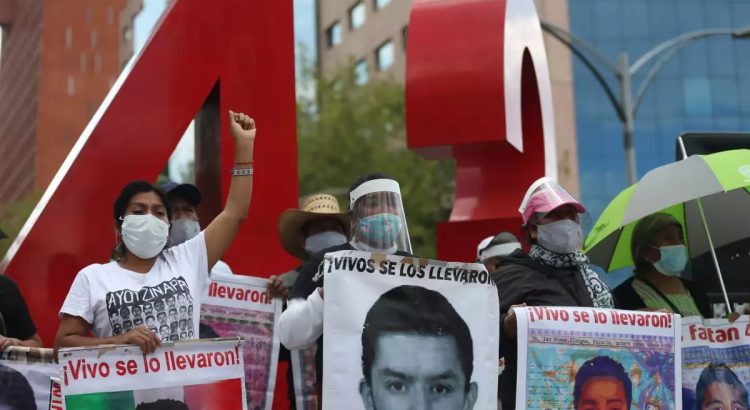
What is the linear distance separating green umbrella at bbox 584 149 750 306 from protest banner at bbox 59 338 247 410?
226 cm

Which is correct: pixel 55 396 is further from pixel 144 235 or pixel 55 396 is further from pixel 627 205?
pixel 627 205

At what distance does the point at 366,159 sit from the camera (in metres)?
24.1

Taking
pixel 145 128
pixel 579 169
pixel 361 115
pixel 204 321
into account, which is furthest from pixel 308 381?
pixel 579 169

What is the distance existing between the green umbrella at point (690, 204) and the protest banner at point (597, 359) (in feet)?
2.65

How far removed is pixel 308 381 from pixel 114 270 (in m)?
1.47

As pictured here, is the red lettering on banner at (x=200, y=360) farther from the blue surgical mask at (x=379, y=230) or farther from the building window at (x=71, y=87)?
the building window at (x=71, y=87)

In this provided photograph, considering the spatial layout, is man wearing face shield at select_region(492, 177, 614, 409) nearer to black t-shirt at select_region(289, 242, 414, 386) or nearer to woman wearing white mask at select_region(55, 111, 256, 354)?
black t-shirt at select_region(289, 242, 414, 386)

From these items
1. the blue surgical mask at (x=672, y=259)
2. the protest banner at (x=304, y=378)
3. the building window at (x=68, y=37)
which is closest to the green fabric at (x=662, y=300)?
the blue surgical mask at (x=672, y=259)

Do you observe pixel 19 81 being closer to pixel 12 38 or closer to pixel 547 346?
pixel 12 38

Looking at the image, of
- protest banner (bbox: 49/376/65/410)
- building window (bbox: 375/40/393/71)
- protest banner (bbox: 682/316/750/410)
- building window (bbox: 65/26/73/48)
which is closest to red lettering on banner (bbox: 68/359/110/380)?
protest banner (bbox: 49/376/65/410)

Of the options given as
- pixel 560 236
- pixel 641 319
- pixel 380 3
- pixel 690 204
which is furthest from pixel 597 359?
pixel 380 3

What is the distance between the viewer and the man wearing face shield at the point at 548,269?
462 centimetres

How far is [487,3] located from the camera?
820 cm

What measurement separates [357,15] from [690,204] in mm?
35161
